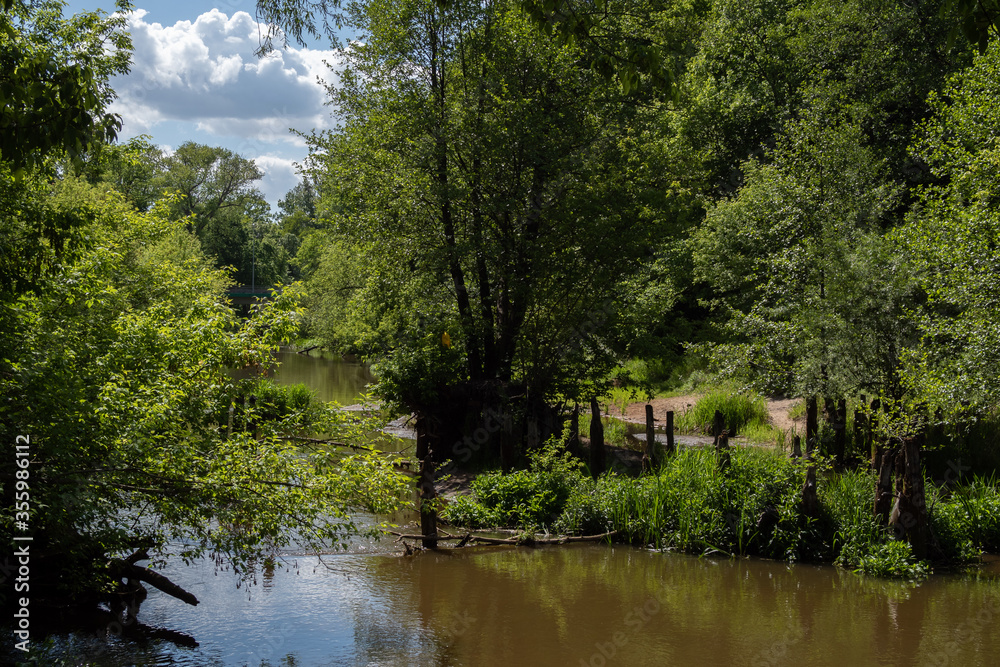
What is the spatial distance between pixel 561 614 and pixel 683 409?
14576mm

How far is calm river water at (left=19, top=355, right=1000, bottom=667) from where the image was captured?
28.5 ft

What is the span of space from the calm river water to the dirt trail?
9.01 meters

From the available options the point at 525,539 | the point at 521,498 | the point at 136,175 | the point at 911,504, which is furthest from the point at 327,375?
the point at 911,504

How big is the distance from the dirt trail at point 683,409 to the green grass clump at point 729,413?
49 cm

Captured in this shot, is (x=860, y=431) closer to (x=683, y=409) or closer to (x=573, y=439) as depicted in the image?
(x=573, y=439)

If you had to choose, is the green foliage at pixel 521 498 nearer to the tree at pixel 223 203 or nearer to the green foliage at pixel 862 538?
the green foliage at pixel 862 538

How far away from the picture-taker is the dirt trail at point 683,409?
20438mm

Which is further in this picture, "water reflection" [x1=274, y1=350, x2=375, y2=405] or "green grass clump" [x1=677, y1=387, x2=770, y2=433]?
"water reflection" [x1=274, y1=350, x2=375, y2=405]

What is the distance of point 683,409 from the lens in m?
23.6

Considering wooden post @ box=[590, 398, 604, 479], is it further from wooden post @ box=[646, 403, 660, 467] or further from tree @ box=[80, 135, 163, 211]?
tree @ box=[80, 135, 163, 211]

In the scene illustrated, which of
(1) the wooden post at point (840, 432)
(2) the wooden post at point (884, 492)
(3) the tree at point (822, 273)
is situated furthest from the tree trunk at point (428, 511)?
(1) the wooden post at point (840, 432)

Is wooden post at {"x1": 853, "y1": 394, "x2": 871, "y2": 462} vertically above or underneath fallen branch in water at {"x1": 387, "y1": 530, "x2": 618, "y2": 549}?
above

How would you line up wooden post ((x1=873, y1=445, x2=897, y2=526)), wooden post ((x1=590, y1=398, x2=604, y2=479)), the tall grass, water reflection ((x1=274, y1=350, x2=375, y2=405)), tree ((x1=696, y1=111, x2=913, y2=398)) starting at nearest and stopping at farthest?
wooden post ((x1=873, y1=445, x2=897, y2=526)), the tall grass, tree ((x1=696, y1=111, x2=913, y2=398)), wooden post ((x1=590, y1=398, x2=604, y2=479)), water reflection ((x1=274, y1=350, x2=375, y2=405))

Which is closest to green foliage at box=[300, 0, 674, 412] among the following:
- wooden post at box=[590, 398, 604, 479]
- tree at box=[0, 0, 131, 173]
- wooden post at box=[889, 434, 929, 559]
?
wooden post at box=[590, 398, 604, 479]
